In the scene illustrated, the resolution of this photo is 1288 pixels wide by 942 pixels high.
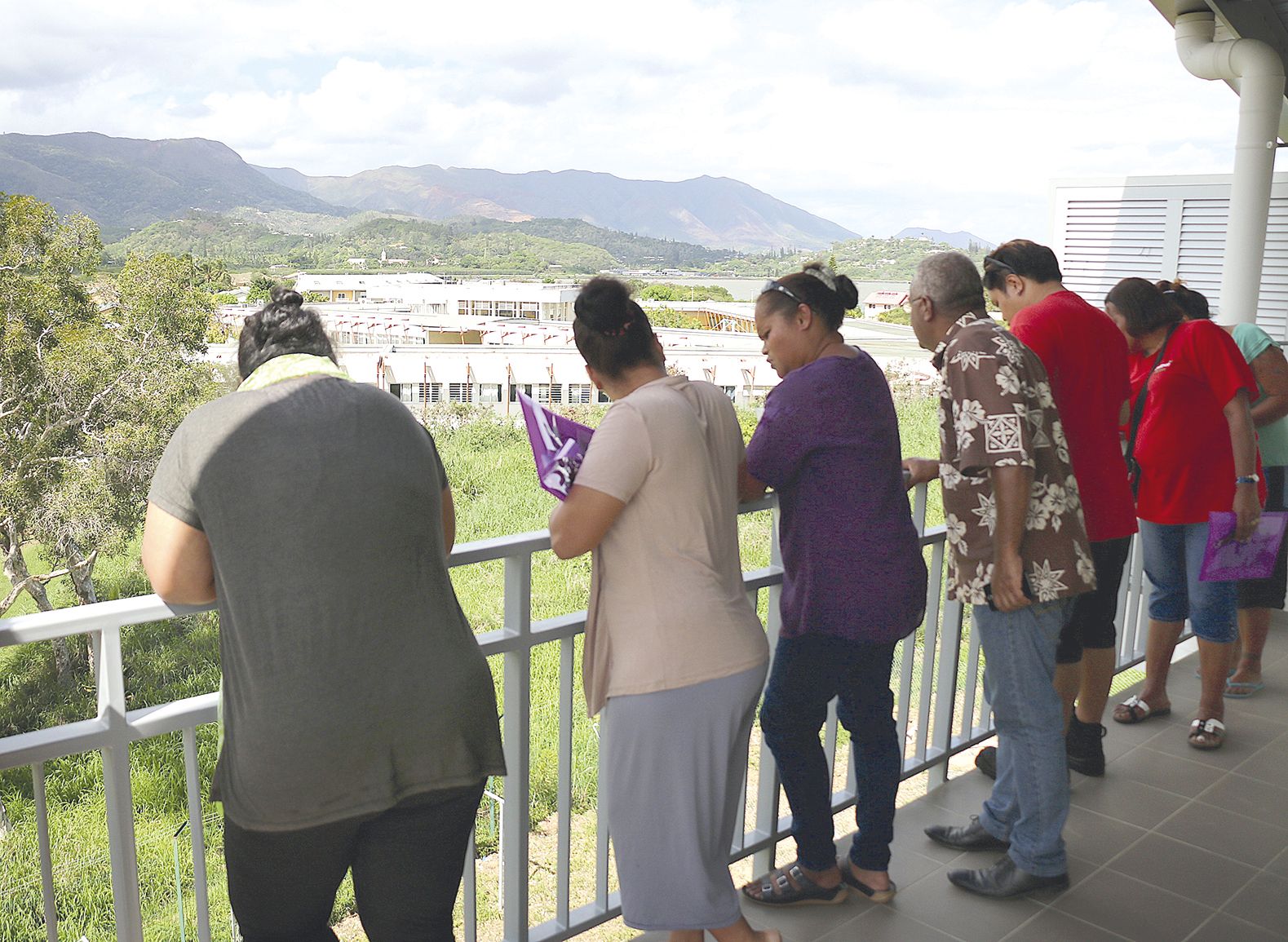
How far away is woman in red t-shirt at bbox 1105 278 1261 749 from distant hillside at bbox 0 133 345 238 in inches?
1488

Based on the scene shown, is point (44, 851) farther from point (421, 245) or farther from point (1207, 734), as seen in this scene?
point (421, 245)

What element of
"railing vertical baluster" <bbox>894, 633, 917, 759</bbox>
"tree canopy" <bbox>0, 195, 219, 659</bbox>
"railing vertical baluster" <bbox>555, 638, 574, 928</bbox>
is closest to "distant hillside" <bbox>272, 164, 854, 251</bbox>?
"tree canopy" <bbox>0, 195, 219, 659</bbox>

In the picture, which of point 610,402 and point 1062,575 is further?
point 1062,575

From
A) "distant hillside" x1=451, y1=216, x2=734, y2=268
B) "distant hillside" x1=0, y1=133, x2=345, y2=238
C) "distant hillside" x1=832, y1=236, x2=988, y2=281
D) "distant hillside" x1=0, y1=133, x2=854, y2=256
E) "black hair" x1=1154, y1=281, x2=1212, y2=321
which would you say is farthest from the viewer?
"distant hillside" x1=0, y1=133, x2=854, y2=256

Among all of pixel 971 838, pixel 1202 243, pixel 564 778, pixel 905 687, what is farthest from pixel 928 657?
pixel 1202 243

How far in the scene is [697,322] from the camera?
33.7 metres

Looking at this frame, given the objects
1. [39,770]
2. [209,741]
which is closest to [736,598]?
[39,770]

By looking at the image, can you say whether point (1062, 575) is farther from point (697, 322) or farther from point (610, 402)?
point (697, 322)

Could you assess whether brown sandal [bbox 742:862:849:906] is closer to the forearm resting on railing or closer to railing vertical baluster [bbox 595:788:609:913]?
railing vertical baluster [bbox 595:788:609:913]

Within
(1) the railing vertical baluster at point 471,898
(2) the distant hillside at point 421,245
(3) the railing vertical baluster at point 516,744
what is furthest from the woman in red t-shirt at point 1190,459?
(2) the distant hillside at point 421,245

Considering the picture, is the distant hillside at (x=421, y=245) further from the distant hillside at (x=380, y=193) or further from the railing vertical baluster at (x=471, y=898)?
the railing vertical baluster at (x=471, y=898)

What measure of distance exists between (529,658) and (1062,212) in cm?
541

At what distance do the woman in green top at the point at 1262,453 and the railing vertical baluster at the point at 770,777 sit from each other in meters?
1.47

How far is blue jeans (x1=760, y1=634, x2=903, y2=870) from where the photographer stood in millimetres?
1614
